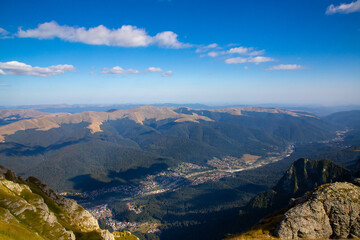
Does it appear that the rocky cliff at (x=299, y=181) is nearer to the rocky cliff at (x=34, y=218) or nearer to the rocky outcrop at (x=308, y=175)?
the rocky outcrop at (x=308, y=175)

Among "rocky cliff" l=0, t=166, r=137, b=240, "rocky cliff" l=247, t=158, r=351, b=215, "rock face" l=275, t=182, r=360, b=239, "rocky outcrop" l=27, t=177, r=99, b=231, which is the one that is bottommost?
"rocky cliff" l=247, t=158, r=351, b=215

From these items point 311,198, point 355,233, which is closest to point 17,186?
point 311,198

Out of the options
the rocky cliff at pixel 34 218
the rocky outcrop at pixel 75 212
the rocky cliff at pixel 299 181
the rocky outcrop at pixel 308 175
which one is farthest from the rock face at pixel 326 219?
the rocky outcrop at pixel 308 175

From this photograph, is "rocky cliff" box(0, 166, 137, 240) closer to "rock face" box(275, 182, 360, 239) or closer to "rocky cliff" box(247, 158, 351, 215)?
"rock face" box(275, 182, 360, 239)

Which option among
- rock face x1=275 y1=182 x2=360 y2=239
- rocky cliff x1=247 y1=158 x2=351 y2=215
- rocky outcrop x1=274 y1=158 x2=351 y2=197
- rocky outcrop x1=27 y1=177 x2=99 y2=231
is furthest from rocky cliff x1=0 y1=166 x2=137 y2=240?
rocky outcrop x1=274 y1=158 x2=351 y2=197

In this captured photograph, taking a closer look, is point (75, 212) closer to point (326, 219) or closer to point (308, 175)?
point (326, 219)

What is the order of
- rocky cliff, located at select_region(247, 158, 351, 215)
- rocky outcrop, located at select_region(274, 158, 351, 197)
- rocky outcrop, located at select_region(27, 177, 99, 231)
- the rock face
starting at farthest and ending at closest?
rocky outcrop, located at select_region(274, 158, 351, 197)
rocky cliff, located at select_region(247, 158, 351, 215)
rocky outcrop, located at select_region(27, 177, 99, 231)
the rock face

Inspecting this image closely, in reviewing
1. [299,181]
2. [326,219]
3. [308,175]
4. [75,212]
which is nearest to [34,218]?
[75,212]
